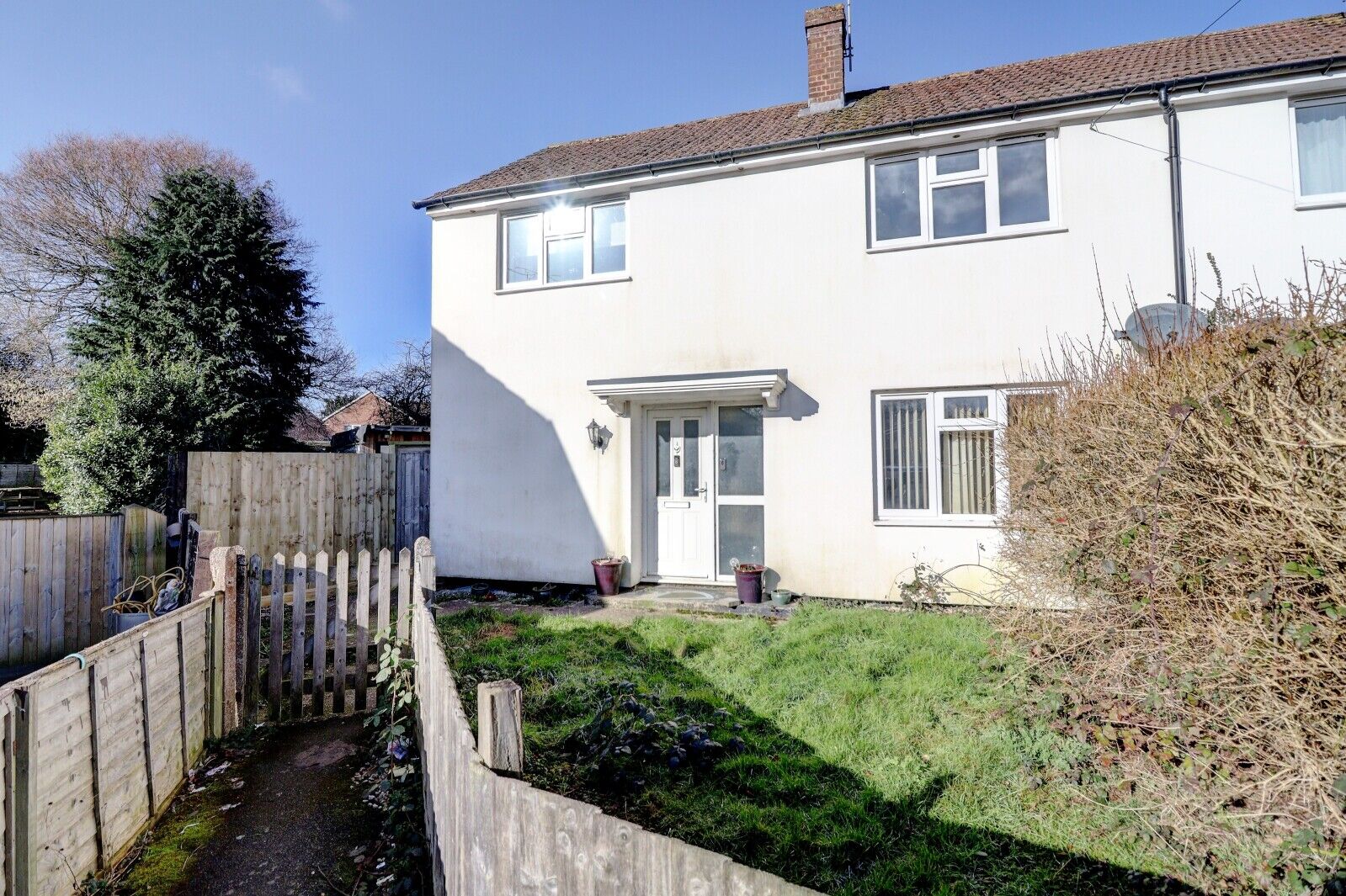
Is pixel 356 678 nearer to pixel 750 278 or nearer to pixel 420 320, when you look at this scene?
pixel 750 278

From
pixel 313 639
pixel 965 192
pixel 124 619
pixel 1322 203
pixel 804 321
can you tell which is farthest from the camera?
pixel 804 321

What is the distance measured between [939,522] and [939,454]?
0.85 metres

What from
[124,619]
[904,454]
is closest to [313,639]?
[124,619]

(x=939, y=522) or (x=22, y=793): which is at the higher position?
(x=939, y=522)

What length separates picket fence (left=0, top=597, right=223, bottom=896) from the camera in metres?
2.43

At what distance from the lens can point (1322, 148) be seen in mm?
7055

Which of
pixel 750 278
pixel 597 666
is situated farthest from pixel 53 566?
pixel 750 278

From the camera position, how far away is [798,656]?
18.2 ft

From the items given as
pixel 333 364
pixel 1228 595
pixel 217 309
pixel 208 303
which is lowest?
pixel 1228 595

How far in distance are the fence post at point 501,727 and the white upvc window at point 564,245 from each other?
26.4 feet

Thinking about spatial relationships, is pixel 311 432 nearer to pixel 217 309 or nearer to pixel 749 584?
pixel 217 309

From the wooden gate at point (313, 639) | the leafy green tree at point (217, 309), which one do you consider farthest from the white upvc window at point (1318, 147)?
the leafy green tree at point (217, 309)

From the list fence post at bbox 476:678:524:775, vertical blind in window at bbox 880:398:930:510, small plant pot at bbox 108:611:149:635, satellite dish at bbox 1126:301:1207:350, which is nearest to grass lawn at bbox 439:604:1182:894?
fence post at bbox 476:678:524:775

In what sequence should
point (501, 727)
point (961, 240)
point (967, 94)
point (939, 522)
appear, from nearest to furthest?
point (501, 727), point (939, 522), point (961, 240), point (967, 94)
